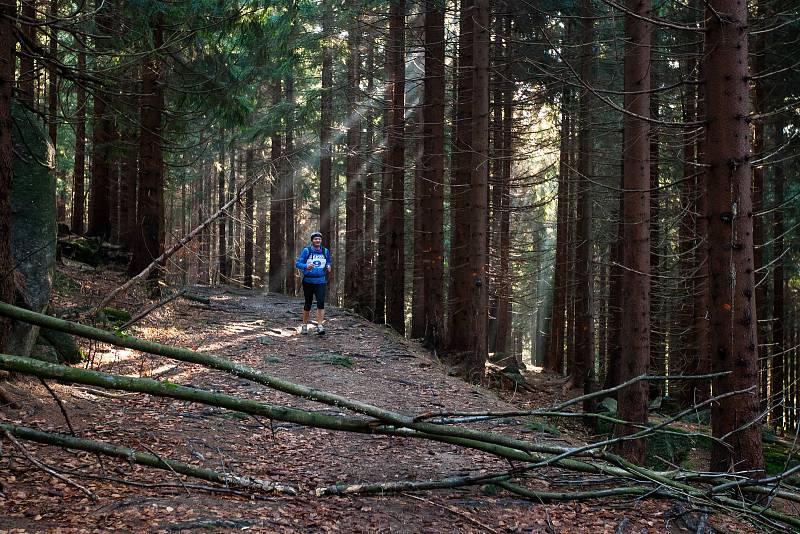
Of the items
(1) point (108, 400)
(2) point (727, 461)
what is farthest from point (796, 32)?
(1) point (108, 400)

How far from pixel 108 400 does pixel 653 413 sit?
12903mm

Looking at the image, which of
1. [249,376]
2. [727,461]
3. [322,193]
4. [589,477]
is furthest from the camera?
[322,193]

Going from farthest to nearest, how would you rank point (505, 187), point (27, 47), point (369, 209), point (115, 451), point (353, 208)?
1. point (369, 209)
2. point (353, 208)
3. point (505, 187)
4. point (27, 47)
5. point (115, 451)

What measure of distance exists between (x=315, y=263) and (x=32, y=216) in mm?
6699

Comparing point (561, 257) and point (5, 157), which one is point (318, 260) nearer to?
point (5, 157)

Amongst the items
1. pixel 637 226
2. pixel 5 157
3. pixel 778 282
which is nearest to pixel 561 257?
pixel 778 282

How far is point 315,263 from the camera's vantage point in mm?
12867

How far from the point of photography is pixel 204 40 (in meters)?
16.2

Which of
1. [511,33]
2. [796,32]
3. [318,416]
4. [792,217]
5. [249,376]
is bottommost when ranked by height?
[318,416]

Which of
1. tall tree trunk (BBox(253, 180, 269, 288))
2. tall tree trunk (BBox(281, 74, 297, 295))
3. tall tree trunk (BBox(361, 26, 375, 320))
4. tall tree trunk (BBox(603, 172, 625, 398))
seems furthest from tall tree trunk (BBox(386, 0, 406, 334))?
tall tree trunk (BBox(253, 180, 269, 288))

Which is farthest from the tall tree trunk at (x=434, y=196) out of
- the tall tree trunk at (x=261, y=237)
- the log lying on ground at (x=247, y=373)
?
the tall tree trunk at (x=261, y=237)

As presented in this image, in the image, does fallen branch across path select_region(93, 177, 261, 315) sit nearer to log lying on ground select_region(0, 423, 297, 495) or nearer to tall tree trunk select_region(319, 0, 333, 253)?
log lying on ground select_region(0, 423, 297, 495)

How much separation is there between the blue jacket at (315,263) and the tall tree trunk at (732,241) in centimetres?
874

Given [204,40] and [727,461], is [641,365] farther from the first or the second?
[204,40]
